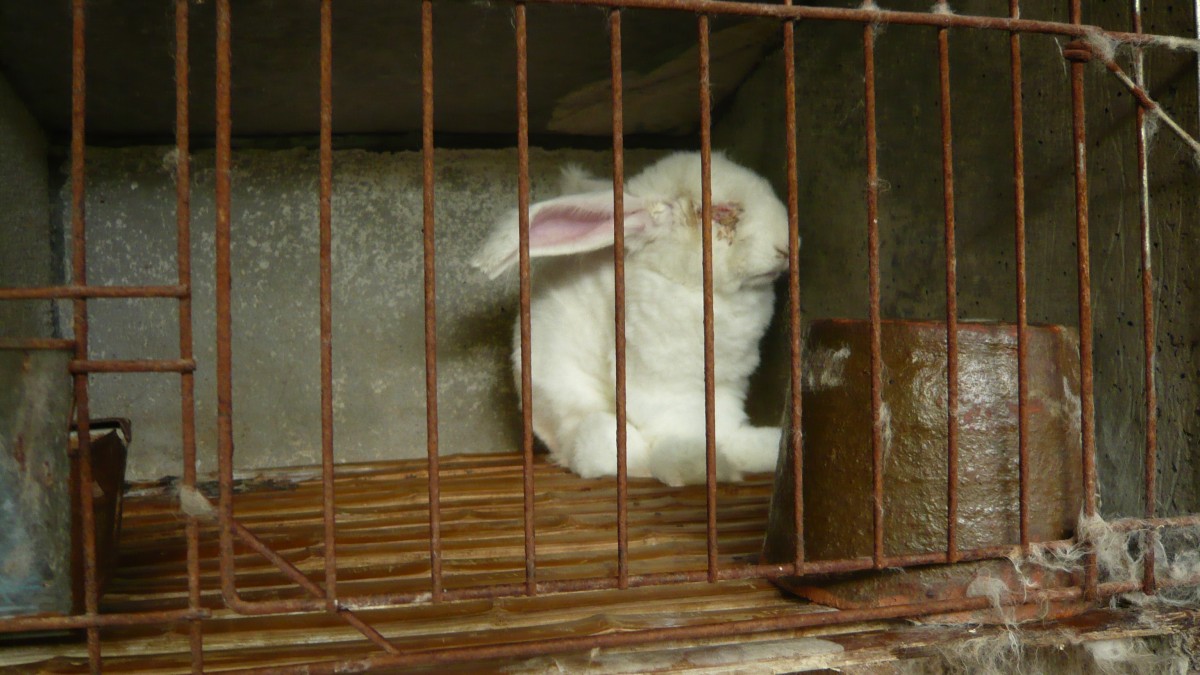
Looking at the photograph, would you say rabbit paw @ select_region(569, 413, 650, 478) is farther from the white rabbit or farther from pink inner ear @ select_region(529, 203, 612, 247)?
pink inner ear @ select_region(529, 203, 612, 247)

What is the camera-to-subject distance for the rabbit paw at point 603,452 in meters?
3.27

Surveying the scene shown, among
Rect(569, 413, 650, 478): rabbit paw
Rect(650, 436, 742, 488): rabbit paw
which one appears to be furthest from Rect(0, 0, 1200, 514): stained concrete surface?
Rect(569, 413, 650, 478): rabbit paw

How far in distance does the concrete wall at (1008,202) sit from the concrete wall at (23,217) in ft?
9.05

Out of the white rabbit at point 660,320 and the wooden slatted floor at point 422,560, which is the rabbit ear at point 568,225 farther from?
the wooden slatted floor at point 422,560

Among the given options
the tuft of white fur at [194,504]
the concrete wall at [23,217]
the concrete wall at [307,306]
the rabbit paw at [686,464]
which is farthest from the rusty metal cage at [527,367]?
the concrete wall at [307,306]

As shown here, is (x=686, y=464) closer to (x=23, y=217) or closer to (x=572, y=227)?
(x=572, y=227)

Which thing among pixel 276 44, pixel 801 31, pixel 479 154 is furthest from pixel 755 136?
pixel 276 44

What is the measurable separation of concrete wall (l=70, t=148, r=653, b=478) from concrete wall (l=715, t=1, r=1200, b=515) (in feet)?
4.62

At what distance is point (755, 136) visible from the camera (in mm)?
3934

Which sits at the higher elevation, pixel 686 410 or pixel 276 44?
pixel 276 44

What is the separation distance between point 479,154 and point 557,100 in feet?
1.69

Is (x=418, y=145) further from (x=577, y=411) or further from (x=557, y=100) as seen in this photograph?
(x=577, y=411)

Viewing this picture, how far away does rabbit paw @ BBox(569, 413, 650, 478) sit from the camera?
10.7 feet

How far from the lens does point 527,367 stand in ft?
5.58
